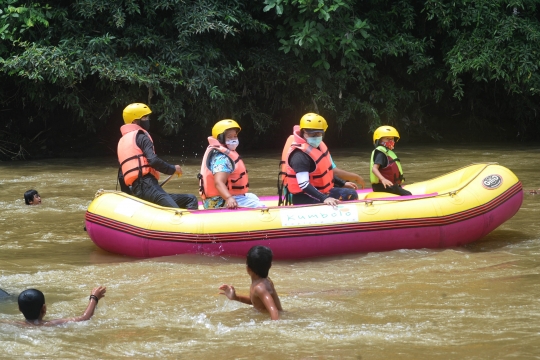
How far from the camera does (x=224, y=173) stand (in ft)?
21.3

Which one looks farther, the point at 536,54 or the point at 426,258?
the point at 536,54

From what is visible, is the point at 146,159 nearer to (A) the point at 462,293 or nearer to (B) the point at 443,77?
(A) the point at 462,293

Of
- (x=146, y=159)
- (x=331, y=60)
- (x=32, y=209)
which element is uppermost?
(x=331, y=60)

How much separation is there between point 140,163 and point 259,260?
2454mm

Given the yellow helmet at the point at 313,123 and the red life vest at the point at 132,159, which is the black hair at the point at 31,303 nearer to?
the red life vest at the point at 132,159

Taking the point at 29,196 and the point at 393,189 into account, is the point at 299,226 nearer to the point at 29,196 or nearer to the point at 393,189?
the point at 393,189

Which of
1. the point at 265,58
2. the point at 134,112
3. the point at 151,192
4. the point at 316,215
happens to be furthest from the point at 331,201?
the point at 265,58

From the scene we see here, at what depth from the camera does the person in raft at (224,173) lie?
6.48 meters

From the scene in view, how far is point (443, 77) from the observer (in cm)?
1423

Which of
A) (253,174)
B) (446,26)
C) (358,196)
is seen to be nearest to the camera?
(358,196)

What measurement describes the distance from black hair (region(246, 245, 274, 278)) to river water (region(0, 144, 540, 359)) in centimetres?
29

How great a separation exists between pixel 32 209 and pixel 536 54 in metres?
8.18

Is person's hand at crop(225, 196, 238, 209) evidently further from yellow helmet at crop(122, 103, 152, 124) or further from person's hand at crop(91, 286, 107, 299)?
person's hand at crop(91, 286, 107, 299)

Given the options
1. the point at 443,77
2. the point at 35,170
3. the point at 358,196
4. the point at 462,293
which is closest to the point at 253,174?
the point at 35,170
